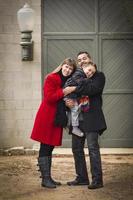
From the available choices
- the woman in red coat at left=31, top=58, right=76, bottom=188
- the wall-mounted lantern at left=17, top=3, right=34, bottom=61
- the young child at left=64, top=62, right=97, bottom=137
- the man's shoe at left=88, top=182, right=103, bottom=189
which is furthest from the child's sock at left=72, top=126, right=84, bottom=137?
the wall-mounted lantern at left=17, top=3, right=34, bottom=61

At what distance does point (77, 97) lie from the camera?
776cm

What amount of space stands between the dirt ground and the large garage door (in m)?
1.32

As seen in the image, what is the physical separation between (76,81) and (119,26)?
4.16 metres

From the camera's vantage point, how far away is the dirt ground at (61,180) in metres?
7.41

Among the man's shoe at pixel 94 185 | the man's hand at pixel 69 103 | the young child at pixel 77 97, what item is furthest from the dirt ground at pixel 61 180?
the man's hand at pixel 69 103

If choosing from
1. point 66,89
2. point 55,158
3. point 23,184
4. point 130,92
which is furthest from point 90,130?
point 130,92

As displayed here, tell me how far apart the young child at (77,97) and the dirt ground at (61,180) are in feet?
2.71

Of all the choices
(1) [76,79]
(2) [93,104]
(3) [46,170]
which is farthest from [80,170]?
(1) [76,79]

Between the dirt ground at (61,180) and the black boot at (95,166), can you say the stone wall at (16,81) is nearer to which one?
the dirt ground at (61,180)

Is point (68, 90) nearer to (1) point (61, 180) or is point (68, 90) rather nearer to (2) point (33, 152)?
(1) point (61, 180)

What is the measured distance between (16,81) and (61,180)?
3391mm

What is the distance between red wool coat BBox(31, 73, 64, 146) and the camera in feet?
25.2

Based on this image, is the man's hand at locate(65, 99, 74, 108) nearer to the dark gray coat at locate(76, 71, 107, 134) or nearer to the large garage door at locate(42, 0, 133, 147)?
the dark gray coat at locate(76, 71, 107, 134)

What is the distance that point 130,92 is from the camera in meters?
11.6
